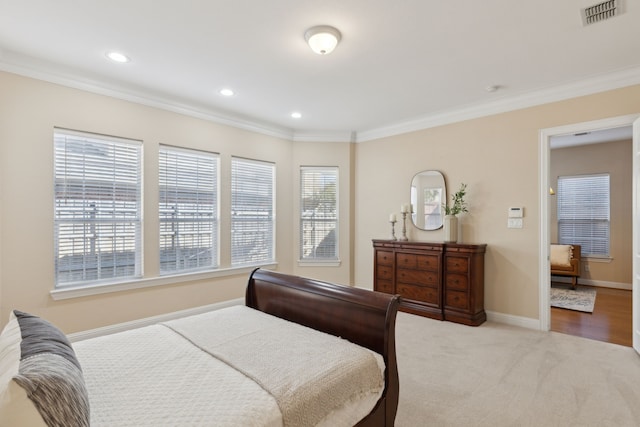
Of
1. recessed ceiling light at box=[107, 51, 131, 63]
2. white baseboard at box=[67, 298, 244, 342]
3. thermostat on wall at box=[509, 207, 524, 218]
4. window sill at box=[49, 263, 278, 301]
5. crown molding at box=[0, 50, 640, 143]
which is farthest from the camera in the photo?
thermostat on wall at box=[509, 207, 524, 218]

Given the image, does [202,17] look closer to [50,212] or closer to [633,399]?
[50,212]

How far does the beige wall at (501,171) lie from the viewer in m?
3.70

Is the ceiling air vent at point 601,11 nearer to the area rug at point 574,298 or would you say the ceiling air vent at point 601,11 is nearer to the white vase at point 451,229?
the white vase at point 451,229

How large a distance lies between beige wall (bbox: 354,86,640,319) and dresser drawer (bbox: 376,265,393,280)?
2.14 feet

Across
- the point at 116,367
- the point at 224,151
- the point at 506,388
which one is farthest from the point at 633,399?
the point at 224,151

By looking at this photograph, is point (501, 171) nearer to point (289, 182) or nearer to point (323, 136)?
point (323, 136)

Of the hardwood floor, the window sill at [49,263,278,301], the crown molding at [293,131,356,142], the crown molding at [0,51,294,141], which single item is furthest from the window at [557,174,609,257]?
the window sill at [49,263,278,301]

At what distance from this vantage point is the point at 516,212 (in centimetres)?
396

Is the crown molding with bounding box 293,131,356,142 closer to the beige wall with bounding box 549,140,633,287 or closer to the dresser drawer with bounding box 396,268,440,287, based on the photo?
the dresser drawer with bounding box 396,268,440,287

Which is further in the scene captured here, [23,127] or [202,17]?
[23,127]

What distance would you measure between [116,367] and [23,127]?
2.79m

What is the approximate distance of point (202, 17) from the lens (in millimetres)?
2449

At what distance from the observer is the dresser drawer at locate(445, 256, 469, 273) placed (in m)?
3.98

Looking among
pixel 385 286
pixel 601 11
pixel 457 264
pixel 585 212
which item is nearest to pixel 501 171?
pixel 457 264
